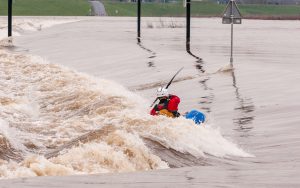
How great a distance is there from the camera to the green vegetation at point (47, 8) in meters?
154

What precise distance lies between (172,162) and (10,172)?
2.80m

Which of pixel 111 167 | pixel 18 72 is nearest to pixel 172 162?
pixel 111 167

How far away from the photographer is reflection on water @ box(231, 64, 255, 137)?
60.7ft

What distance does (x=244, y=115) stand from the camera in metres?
20.8

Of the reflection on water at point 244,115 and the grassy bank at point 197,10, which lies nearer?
the reflection on water at point 244,115

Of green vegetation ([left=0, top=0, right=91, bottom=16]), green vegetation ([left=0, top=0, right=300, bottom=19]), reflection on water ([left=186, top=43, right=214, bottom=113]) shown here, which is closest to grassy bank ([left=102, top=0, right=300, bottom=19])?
green vegetation ([left=0, top=0, right=300, bottom=19])

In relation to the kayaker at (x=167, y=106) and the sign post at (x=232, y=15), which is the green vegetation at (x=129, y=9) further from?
the kayaker at (x=167, y=106)

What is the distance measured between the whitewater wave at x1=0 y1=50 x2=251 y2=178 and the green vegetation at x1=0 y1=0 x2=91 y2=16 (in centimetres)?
12689

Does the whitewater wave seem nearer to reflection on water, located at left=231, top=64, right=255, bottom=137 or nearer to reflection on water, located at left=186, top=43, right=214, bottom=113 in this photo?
reflection on water, located at left=231, top=64, right=255, bottom=137

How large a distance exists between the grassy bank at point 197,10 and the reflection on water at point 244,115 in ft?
498

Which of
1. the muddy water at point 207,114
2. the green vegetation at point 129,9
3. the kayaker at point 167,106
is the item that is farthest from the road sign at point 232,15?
the green vegetation at point 129,9

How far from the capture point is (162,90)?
678 inches

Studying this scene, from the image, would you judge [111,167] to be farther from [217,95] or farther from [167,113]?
[217,95]

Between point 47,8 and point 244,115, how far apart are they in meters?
144
